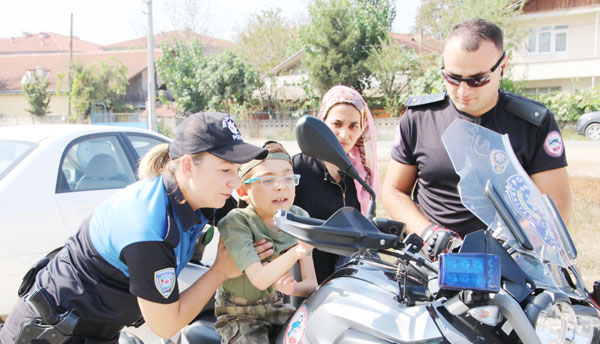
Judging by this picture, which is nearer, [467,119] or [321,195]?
[467,119]

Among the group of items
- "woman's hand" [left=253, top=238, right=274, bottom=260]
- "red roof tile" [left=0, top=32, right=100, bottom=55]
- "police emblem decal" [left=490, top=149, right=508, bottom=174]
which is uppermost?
"red roof tile" [left=0, top=32, right=100, bottom=55]

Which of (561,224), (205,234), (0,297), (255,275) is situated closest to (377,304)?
(255,275)

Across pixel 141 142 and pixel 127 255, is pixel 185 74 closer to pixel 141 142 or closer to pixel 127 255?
pixel 141 142

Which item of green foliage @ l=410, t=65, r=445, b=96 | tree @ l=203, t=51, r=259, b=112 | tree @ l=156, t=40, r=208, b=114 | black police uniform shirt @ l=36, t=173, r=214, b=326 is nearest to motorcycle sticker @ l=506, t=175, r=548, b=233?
black police uniform shirt @ l=36, t=173, r=214, b=326

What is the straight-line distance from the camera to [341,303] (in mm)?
1312


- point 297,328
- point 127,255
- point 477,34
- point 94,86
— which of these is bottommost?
point 297,328

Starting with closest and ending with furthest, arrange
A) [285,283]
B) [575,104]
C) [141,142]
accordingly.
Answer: [285,283] → [141,142] → [575,104]

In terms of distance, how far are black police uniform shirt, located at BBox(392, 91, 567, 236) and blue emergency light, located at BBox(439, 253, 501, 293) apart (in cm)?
115

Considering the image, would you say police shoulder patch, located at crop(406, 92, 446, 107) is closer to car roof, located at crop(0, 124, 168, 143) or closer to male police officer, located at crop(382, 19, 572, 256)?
male police officer, located at crop(382, 19, 572, 256)

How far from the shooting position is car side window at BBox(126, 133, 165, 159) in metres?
4.49

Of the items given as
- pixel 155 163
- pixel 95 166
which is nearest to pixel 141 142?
pixel 95 166

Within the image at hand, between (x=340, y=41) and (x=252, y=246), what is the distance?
79.0 feet

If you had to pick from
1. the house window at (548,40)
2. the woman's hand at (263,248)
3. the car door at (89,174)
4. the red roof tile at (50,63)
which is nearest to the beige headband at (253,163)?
the woman's hand at (263,248)

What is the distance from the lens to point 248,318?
1779mm
